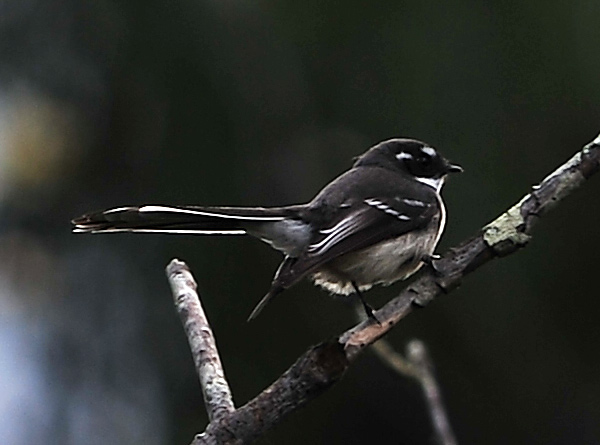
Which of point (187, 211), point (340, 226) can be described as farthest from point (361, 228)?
point (187, 211)

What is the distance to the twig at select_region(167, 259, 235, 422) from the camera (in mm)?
2500

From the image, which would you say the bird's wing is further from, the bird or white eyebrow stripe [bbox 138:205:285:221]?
white eyebrow stripe [bbox 138:205:285:221]

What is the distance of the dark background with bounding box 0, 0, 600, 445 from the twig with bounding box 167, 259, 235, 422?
6.11 ft

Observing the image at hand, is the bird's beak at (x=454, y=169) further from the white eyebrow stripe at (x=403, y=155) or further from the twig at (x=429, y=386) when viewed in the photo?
the twig at (x=429, y=386)

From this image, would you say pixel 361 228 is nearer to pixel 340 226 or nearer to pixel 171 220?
pixel 340 226

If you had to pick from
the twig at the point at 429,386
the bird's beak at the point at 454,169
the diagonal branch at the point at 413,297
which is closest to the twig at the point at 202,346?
the diagonal branch at the point at 413,297

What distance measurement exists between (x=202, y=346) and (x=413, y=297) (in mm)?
584

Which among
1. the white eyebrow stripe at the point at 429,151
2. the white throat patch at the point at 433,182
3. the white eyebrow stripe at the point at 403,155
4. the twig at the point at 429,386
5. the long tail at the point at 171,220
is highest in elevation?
the white eyebrow stripe at the point at 403,155

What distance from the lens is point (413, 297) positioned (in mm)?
2820

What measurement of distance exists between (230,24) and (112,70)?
2.29ft

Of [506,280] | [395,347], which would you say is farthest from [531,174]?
[395,347]

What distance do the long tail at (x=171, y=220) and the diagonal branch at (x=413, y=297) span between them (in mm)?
687

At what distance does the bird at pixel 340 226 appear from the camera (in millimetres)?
3236

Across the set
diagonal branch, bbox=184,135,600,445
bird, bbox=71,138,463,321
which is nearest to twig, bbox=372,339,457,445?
diagonal branch, bbox=184,135,600,445
